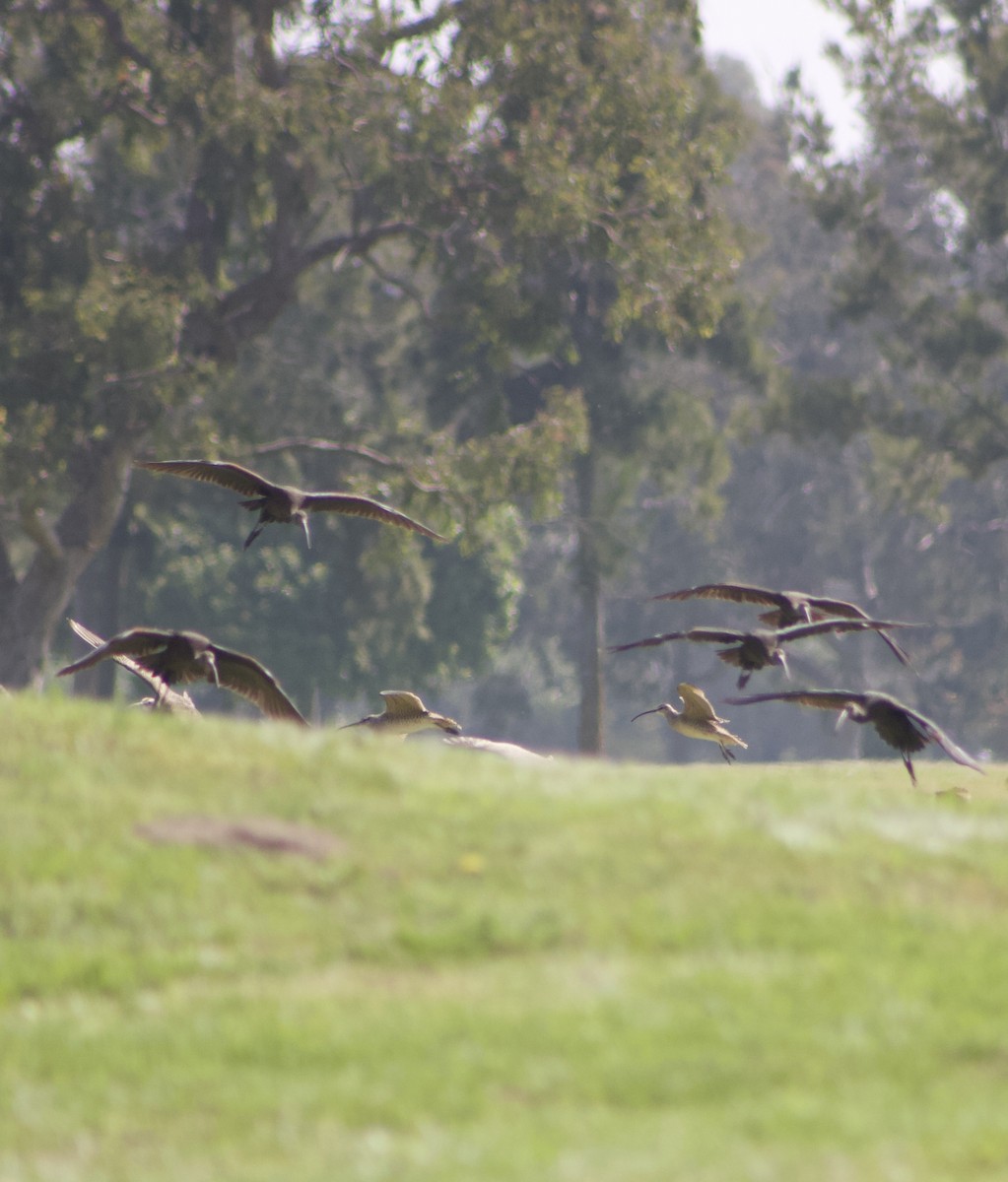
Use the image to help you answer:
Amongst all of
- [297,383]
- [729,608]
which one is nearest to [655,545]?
[729,608]

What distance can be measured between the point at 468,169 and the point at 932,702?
29708mm

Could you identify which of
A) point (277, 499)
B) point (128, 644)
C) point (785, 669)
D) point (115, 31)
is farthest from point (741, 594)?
point (115, 31)

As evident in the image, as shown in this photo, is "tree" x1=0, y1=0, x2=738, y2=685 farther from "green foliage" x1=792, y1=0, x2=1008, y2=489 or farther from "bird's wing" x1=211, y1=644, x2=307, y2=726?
"bird's wing" x1=211, y1=644, x2=307, y2=726

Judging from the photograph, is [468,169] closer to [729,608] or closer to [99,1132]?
[99,1132]

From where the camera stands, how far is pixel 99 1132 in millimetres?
5332

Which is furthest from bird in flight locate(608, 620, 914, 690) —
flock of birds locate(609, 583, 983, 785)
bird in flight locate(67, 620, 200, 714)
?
bird in flight locate(67, 620, 200, 714)

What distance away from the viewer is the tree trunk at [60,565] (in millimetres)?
26141

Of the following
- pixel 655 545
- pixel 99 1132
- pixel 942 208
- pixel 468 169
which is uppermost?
pixel 942 208

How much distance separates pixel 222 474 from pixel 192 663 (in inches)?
121

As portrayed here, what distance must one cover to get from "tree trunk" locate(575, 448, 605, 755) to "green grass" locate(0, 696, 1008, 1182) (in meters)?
25.8

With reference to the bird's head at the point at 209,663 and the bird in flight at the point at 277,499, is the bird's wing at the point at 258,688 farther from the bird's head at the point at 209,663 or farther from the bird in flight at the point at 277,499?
the bird in flight at the point at 277,499

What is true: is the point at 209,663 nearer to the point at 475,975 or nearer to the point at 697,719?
the point at 475,975

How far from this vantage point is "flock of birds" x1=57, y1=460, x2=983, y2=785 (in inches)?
392

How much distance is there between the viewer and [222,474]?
43.2ft
